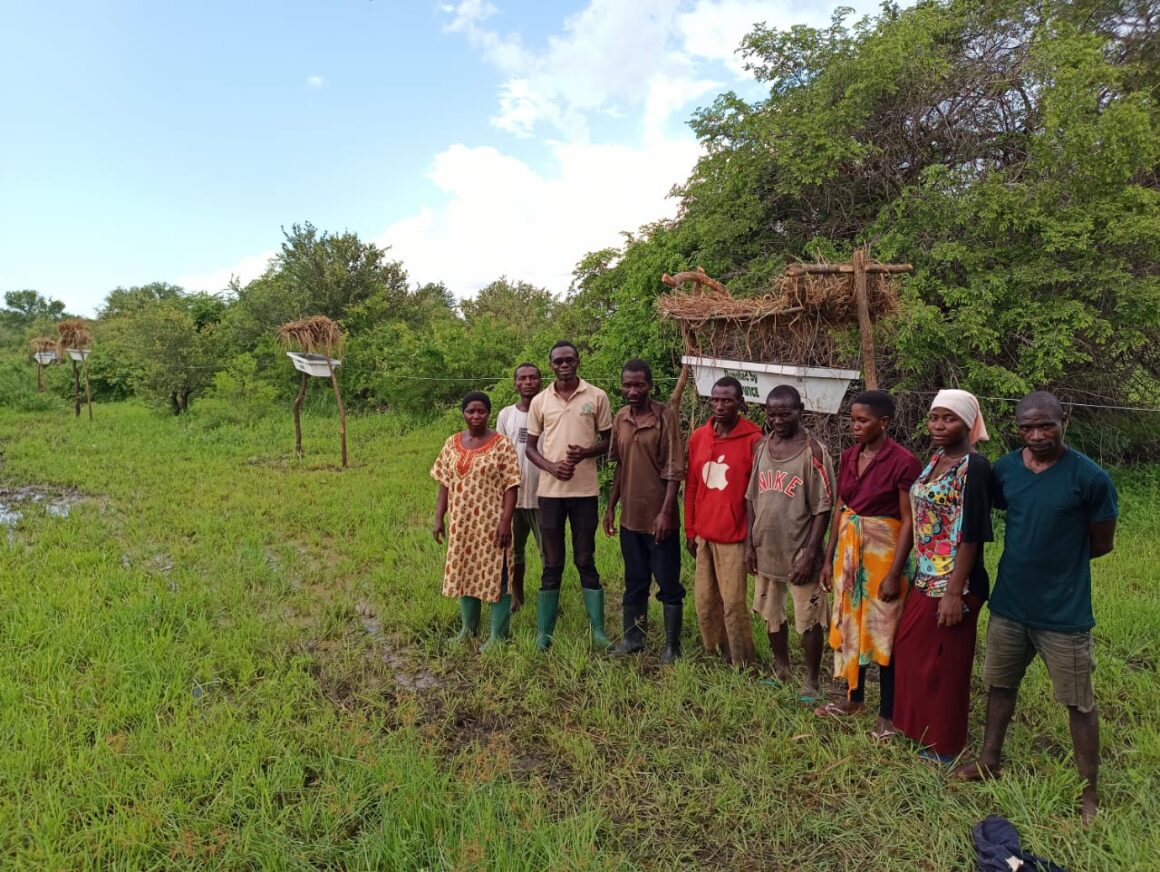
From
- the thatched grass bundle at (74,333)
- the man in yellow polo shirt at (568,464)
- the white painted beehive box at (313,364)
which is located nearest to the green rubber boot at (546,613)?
the man in yellow polo shirt at (568,464)

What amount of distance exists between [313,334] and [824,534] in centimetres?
854

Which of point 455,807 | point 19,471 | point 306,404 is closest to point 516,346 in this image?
point 306,404

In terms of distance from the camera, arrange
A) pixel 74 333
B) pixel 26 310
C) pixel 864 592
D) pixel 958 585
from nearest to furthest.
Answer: pixel 958 585 < pixel 864 592 < pixel 74 333 < pixel 26 310

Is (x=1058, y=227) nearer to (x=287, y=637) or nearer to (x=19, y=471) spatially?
(x=287, y=637)

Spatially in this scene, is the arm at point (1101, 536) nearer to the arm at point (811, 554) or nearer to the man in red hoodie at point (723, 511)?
the arm at point (811, 554)

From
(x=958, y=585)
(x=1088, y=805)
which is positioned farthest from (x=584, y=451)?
(x=1088, y=805)

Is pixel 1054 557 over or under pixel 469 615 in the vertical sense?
over

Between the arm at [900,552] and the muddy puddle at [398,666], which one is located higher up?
the arm at [900,552]

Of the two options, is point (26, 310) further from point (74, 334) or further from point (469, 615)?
point (469, 615)

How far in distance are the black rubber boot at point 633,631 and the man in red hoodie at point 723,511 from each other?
37cm

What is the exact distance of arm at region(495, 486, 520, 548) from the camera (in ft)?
12.0

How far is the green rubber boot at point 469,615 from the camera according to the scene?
388 centimetres

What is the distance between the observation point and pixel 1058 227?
566cm

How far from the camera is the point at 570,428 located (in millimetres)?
3635
